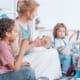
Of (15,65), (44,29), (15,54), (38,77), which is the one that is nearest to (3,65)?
(15,65)

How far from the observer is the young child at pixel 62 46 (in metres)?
1.88

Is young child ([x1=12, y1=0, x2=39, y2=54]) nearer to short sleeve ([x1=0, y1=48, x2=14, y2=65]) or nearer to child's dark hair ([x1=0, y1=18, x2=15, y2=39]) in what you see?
child's dark hair ([x1=0, y1=18, x2=15, y2=39])

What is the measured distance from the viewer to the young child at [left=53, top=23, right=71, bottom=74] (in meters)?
1.88

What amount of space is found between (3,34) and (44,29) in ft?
4.24

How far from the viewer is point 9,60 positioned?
4.39ft

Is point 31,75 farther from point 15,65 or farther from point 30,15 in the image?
point 30,15

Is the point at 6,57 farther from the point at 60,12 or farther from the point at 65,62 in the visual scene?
the point at 60,12

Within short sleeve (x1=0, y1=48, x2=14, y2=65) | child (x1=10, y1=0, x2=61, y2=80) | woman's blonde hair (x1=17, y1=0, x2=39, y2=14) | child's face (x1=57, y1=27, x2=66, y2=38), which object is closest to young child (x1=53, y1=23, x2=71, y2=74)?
child's face (x1=57, y1=27, x2=66, y2=38)

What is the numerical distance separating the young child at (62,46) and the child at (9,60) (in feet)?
1.65

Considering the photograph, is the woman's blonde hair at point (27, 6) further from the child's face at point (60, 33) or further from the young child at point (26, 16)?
the child's face at point (60, 33)

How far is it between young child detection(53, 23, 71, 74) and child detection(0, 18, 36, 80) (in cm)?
50

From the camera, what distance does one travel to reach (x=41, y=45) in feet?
5.70

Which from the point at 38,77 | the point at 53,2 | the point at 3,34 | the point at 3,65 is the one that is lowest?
the point at 38,77

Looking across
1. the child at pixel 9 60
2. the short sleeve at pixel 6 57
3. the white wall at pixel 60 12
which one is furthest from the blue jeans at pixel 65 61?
the white wall at pixel 60 12
